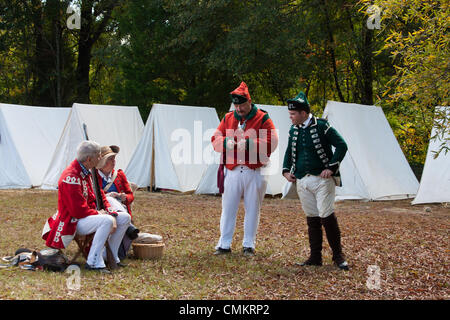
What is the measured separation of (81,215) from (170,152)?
7.78 metres

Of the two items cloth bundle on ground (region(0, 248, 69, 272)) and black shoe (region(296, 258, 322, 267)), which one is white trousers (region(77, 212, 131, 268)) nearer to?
cloth bundle on ground (region(0, 248, 69, 272))

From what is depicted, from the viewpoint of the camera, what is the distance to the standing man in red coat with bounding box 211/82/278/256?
5.04 meters

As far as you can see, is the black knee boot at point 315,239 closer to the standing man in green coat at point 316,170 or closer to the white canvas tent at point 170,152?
the standing man in green coat at point 316,170

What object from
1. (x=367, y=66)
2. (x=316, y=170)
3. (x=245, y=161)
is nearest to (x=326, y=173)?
(x=316, y=170)

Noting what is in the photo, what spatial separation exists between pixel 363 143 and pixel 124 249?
7335 mm

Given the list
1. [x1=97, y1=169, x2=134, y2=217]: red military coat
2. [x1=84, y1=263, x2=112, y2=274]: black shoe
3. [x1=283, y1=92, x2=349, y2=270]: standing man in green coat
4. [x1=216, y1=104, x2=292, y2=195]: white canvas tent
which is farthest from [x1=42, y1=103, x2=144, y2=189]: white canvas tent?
[x1=283, y1=92, x2=349, y2=270]: standing man in green coat

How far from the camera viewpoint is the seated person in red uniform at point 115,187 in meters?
4.61

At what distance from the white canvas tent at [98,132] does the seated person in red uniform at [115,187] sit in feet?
24.6

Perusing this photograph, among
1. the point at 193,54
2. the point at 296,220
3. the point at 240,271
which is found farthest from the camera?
the point at 193,54

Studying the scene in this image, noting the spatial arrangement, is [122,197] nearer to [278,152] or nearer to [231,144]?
[231,144]

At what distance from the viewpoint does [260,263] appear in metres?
4.76

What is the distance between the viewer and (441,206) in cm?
988
